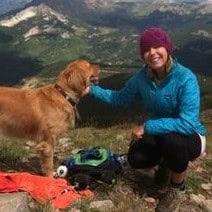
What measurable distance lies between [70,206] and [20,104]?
261 centimetres

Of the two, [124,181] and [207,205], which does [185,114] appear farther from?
[124,181]

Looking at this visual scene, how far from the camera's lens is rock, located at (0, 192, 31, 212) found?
702 cm

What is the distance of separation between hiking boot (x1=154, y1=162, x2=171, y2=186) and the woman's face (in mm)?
2177

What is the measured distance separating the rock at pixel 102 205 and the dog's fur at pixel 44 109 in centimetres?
181

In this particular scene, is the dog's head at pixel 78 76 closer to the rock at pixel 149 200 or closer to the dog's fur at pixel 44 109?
the dog's fur at pixel 44 109

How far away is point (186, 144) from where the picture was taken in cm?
804

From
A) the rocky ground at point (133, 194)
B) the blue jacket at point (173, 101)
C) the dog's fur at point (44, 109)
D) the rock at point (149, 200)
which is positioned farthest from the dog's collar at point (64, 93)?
the rock at point (149, 200)

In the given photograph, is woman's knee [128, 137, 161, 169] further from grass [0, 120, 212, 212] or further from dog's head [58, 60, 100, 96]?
dog's head [58, 60, 100, 96]

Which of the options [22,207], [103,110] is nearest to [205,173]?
[22,207]

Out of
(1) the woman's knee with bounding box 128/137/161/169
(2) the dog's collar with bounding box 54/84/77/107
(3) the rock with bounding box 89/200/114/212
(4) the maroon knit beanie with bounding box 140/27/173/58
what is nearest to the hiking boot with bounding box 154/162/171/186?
(1) the woman's knee with bounding box 128/137/161/169

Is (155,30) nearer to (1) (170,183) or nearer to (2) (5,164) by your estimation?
(1) (170,183)

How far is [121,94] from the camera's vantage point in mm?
9297

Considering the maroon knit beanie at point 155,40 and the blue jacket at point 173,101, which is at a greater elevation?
the maroon knit beanie at point 155,40

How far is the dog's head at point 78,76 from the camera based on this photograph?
31.1 ft
